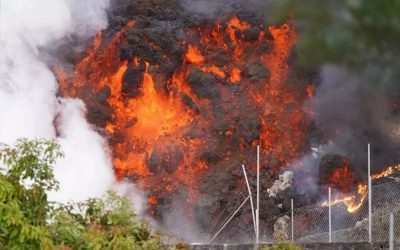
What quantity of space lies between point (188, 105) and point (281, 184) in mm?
5240

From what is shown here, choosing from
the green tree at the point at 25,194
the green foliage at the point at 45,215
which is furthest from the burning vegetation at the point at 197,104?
the green tree at the point at 25,194

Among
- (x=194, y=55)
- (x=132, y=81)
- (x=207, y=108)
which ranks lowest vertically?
(x=207, y=108)

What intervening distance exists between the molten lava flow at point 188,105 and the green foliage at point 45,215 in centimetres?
1877

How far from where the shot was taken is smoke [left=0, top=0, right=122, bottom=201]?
85.8 feet

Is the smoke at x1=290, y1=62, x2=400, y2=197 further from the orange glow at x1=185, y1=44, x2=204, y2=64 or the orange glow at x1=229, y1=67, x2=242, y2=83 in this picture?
the orange glow at x1=185, y1=44, x2=204, y2=64

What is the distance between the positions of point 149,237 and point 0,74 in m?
19.5

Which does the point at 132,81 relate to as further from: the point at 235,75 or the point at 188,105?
the point at 235,75

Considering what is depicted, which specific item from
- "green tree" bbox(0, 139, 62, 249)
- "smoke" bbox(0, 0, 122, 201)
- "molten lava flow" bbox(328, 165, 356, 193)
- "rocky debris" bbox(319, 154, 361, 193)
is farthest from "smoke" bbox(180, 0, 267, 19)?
"green tree" bbox(0, 139, 62, 249)

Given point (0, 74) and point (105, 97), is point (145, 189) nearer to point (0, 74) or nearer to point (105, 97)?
point (105, 97)

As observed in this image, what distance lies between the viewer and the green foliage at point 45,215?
23.8 feet

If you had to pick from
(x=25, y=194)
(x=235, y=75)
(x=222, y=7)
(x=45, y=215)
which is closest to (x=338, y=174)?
(x=235, y=75)

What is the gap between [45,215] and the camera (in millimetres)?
7875

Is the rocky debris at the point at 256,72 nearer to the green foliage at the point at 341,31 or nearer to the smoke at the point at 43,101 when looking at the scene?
the green foliage at the point at 341,31

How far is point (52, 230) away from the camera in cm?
792
